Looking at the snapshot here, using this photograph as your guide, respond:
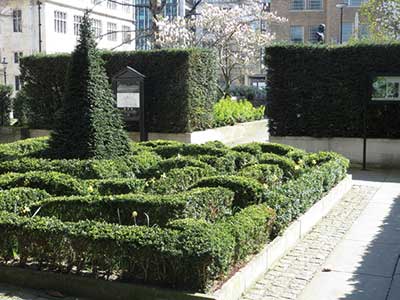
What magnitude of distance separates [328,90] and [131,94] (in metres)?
5.77

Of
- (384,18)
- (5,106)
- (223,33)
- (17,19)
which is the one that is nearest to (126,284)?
(5,106)

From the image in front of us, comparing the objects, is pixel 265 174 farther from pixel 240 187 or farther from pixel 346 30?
pixel 346 30

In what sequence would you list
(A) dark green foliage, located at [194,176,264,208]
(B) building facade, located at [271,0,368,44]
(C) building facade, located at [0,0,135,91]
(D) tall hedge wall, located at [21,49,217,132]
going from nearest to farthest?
(A) dark green foliage, located at [194,176,264,208]
(D) tall hedge wall, located at [21,49,217,132]
(B) building facade, located at [271,0,368,44]
(C) building facade, located at [0,0,135,91]

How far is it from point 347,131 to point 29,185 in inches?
386

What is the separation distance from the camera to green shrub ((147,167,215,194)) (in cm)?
790

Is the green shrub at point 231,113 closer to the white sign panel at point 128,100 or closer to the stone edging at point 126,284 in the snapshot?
the white sign panel at point 128,100

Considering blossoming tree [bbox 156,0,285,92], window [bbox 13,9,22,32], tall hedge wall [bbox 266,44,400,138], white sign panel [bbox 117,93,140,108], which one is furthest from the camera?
window [bbox 13,9,22,32]

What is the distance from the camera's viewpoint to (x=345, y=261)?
682 centimetres

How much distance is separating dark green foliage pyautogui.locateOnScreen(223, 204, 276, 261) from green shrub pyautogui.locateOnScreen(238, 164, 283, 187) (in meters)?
1.78

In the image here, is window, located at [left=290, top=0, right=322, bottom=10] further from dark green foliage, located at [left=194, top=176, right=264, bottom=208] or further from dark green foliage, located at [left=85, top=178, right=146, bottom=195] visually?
dark green foliage, located at [left=85, top=178, right=146, bottom=195]

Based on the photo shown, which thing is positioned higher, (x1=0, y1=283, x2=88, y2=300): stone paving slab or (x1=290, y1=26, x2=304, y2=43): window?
(x1=290, y1=26, x2=304, y2=43): window

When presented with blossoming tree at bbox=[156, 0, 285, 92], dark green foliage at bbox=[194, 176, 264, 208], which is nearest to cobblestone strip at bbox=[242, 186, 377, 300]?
dark green foliage at bbox=[194, 176, 264, 208]

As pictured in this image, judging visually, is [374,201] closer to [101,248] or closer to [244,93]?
[101,248]

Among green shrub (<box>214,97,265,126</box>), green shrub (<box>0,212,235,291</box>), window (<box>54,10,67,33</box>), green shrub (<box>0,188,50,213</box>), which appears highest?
window (<box>54,10,67,33</box>)
